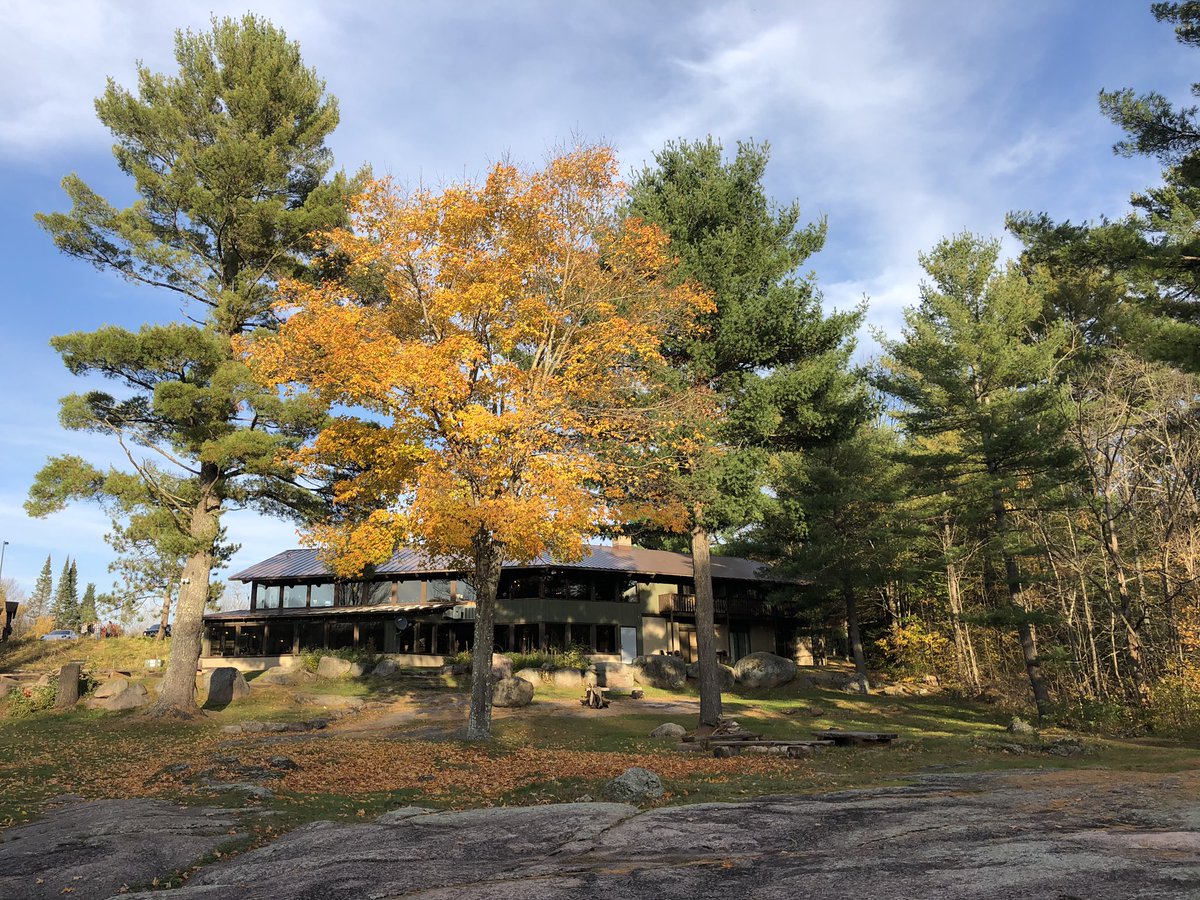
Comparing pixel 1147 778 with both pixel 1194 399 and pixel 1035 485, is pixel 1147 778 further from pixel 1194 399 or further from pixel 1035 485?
pixel 1194 399

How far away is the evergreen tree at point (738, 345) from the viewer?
21.1 meters

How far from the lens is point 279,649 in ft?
141

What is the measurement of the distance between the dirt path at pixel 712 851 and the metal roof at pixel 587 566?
27783 mm

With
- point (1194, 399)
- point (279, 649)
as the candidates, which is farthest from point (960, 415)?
point (279, 649)

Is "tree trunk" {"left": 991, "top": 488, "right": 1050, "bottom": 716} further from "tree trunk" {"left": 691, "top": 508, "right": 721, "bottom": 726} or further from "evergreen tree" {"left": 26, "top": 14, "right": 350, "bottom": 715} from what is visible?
"evergreen tree" {"left": 26, "top": 14, "right": 350, "bottom": 715}

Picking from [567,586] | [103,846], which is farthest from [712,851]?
[567,586]

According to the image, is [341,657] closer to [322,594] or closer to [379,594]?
[379,594]

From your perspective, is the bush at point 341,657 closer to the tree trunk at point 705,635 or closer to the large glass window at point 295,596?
the large glass window at point 295,596

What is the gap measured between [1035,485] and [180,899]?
25.6m

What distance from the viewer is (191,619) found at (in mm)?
22469

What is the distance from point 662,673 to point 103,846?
28083 millimetres

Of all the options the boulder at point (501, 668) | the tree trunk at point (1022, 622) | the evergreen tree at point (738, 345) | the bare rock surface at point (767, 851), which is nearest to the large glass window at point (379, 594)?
the boulder at point (501, 668)

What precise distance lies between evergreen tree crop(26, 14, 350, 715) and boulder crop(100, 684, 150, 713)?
3238 millimetres

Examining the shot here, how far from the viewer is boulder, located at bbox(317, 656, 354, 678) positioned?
33750mm
